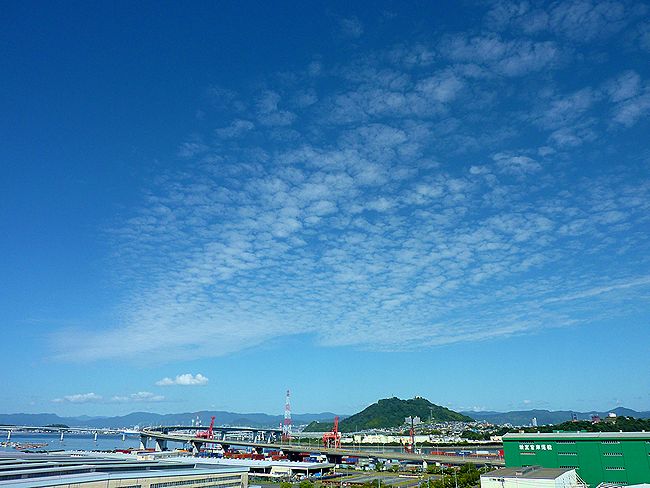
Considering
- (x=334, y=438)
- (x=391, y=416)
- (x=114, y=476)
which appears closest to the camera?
(x=114, y=476)

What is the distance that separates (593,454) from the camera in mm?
35938

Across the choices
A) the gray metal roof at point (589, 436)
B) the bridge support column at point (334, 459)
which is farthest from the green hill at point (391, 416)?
the gray metal roof at point (589, 436)

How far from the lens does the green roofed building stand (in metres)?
33.8

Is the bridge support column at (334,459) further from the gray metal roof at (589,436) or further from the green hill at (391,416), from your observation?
the green hill at (391,416)

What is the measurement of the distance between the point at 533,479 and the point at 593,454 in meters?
8.53

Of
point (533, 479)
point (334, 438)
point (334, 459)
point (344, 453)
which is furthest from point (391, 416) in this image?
point (533, 479)

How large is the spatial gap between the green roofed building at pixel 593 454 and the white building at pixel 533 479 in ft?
5.59

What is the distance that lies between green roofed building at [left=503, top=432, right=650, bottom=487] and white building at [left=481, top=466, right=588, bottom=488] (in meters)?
1.70

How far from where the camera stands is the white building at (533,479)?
100ft

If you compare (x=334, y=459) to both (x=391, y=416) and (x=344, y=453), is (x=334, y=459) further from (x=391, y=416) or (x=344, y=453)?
(x=391, y=416)

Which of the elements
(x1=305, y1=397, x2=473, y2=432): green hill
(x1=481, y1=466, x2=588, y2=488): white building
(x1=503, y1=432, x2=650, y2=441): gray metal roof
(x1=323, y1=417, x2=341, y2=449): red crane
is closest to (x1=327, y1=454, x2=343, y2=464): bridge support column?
(x1=323, y1=417, x2=341, y2=449): red crane

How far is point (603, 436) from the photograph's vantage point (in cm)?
3594

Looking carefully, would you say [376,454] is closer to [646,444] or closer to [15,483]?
[646,444]

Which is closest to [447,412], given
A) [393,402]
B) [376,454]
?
[393,402]
